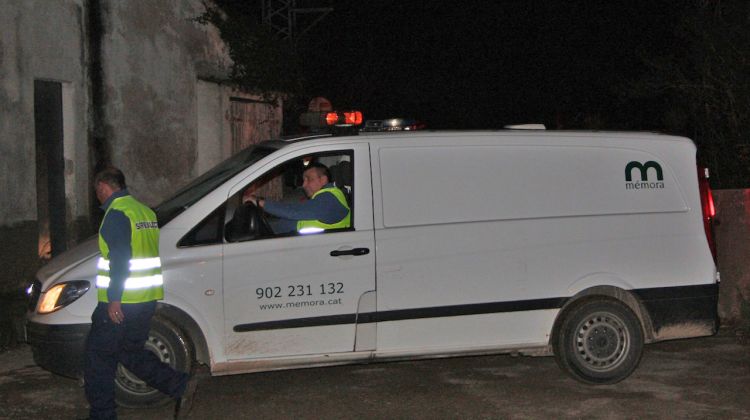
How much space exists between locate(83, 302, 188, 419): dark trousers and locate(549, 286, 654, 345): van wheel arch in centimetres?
281

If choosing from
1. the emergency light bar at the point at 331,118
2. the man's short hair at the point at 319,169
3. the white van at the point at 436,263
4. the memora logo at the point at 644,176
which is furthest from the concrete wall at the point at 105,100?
the memora logo at the point at 644,176

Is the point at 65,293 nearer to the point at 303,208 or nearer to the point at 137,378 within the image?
the point at 137,378

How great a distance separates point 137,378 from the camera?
6.53m

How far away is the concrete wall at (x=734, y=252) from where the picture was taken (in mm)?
9055

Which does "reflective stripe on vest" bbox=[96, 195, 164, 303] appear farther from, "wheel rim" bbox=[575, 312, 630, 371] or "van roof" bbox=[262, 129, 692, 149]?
"wheel rim" bbox=[575, 312, 630, 371]

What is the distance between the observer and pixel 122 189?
609cm

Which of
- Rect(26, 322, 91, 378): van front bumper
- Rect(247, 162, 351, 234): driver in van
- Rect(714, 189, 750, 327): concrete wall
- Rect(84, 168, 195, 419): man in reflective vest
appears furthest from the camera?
Rect(714, 189, 750, 327): concrete wall

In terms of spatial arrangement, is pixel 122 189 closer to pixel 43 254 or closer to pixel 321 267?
pixel 321 267

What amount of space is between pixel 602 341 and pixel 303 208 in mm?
2377

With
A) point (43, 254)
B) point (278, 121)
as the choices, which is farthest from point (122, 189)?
point (278, 121)

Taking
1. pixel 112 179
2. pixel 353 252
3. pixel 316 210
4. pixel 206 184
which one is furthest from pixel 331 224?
pixel 112 179

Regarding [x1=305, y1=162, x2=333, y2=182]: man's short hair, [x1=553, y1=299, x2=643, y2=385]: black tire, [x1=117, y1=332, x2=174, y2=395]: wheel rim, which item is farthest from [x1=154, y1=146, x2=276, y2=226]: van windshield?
[x1=553, y1=299, x2=643, y2=385]: black tire

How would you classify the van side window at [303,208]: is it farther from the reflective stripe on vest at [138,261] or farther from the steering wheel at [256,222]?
the reflective stripe on vest at [138,261]

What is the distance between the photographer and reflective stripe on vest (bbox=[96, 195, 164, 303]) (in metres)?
5.91
